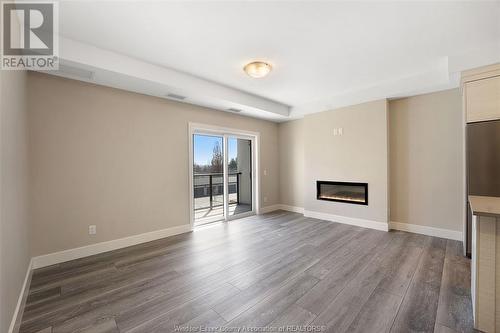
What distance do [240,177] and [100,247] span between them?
3.39 meters

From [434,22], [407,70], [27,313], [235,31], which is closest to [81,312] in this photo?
[27,313]

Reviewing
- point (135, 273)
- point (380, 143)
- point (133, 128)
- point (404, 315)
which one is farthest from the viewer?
point (380, 143)

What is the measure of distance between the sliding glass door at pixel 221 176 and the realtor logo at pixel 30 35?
8.01ft

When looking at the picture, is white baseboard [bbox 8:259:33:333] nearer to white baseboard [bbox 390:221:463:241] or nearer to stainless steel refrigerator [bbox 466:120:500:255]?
stainless steel refrigerator [bbox 466:120:500:255]

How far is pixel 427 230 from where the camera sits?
3828mm

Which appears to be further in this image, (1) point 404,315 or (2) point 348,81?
(2) point 348,81

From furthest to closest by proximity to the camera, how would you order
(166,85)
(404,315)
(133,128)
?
(133,128)
(166,85)
(404,315)

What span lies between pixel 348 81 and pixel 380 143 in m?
1.40

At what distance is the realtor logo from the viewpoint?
69.8 inches

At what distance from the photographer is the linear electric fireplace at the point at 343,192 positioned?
4.49 metres

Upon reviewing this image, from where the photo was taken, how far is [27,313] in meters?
1.89

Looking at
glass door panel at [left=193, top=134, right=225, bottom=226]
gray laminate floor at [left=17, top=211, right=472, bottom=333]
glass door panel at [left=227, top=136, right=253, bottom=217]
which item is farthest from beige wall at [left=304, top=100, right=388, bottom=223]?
glass door panel at [left=193, top=134, right=225, bottom=226]

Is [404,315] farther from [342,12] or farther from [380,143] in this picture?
[380,143]

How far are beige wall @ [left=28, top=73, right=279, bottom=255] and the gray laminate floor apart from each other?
0.52 metres
